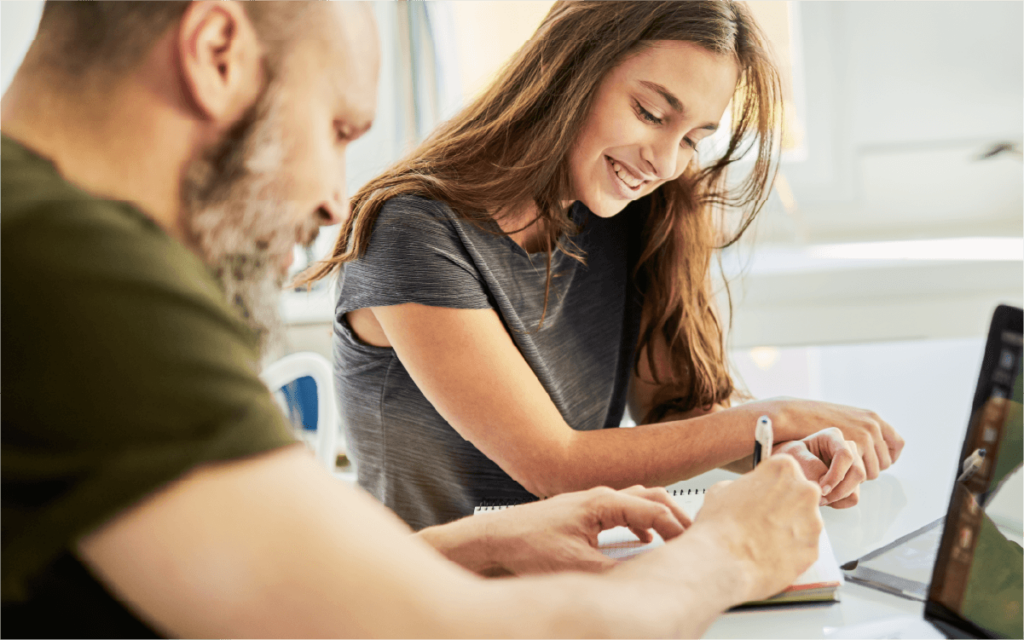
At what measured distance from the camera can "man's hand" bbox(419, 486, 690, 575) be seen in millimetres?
732

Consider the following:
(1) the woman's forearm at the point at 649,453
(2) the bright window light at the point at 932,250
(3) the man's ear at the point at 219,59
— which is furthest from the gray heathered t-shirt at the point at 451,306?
(2) the bright window light at the point at 932,250

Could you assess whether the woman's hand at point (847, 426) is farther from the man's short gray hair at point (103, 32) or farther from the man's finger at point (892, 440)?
the man's short gray hair at point (103, 32)

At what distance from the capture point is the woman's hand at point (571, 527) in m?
0.73

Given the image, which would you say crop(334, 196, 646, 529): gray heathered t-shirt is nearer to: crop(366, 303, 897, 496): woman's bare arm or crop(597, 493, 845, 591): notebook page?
crop(366, 303, 897, 496): woman's bare arm

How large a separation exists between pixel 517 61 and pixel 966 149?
1.36m

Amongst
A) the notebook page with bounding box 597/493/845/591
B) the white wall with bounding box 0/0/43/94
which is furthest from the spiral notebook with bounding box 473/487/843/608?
the white wall with bounding box 0/0/43/94

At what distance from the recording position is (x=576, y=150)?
1.10 meters

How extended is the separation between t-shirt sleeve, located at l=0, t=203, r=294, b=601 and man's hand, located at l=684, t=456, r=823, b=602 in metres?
0.39

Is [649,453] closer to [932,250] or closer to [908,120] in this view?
[932,250]

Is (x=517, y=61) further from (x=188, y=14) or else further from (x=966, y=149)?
(x=966, y=149)

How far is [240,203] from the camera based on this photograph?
50cm

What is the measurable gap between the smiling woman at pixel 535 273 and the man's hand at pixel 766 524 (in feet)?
0.72

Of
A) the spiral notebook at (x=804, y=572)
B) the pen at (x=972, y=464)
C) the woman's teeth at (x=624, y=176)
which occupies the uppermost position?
the woman's teeth at (x=624, y=176)

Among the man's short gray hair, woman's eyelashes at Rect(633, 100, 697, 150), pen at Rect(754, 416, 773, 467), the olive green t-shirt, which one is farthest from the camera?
woman's eyelashes at Rect(633, 100, 697, 150)
